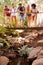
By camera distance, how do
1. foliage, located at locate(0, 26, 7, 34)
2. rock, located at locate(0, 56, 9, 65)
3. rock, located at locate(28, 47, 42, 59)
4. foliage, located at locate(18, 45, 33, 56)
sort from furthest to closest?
foliage, located at locate(0, 26, 7, 34), foliage, located at locate(18, 45, 33, 56), rock, located at locate(28, 47, 42, 59), rock, located at locate(0, 56, 9, 65)

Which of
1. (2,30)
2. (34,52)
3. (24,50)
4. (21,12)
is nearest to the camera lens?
(34,52)

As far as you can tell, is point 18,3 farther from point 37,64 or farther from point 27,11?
point 37,64

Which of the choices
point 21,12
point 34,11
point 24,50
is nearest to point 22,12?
point 21,12

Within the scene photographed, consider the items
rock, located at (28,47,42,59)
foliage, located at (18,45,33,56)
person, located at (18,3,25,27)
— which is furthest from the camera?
person, located at (18,3,25,27)

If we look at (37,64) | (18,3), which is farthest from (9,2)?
(37,64)

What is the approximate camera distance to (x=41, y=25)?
362cm

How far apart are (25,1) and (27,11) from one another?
169mm

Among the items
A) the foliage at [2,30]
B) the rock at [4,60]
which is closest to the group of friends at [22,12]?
the foliage at [2,30]

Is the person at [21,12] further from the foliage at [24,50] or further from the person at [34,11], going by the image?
the foliage at [24,50]

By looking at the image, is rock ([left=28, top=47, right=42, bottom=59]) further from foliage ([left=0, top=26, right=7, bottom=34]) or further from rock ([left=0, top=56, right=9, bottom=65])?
foliage ([left=0, top=26, right=7, bottom=34])

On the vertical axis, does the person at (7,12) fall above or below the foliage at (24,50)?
above

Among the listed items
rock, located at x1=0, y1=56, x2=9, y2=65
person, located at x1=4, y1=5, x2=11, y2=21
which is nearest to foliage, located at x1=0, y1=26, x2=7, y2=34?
→ person, located at x1=4, y1=5, x2=11, y2=21

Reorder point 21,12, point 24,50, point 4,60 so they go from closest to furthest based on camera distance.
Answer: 1. point 4,60
2. point 24,50
3. point 21,12

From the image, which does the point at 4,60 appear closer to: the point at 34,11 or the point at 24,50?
the point at 24,50
